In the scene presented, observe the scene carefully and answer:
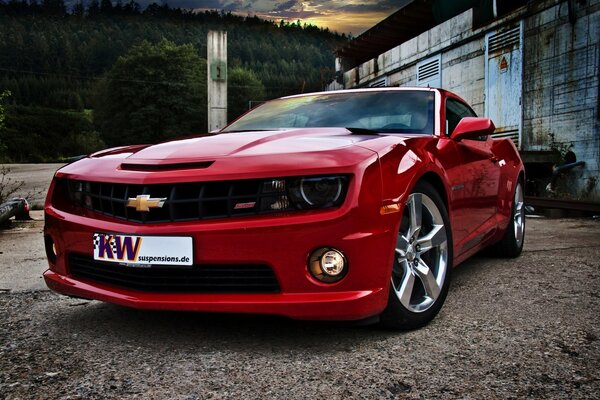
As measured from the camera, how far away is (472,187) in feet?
11.1

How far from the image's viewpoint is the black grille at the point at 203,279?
7.34 ft

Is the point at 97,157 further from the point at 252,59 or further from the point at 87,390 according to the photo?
the point at 252,59

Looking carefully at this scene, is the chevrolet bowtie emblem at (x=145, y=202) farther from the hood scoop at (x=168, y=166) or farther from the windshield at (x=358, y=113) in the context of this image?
the windshield at (x=358, y=113)

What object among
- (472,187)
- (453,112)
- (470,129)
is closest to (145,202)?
(470,129)

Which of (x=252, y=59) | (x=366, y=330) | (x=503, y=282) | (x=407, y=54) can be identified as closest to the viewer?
(x=366, y=330)

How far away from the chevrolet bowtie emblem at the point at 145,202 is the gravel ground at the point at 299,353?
0.57 meters

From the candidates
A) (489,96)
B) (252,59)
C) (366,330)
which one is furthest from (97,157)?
(252,59)

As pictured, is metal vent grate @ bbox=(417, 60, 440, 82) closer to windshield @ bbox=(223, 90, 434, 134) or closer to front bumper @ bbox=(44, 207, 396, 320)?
windshield @ bbox=(223, 90, 434, 134)

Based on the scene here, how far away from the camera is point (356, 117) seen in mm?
3297

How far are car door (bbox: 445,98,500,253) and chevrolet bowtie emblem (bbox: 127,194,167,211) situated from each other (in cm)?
154

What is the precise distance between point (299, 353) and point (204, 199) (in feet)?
2.33

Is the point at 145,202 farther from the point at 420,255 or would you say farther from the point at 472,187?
the point at 472,187

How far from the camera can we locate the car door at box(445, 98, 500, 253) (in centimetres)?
314

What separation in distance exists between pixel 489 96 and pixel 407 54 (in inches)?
221
